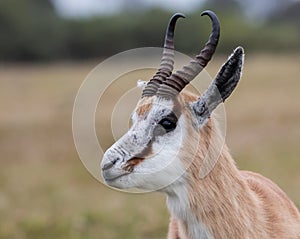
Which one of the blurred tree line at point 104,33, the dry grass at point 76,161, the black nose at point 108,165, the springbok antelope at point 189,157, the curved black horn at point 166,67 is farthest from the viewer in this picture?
the blurred tree line at point 104,33

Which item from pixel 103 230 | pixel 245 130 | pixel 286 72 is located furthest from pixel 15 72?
pixel 103 230

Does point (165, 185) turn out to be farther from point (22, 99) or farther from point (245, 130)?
point (22, 99)

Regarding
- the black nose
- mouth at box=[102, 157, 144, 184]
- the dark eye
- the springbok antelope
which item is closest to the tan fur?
the springbok antelope

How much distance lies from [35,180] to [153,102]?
345 inches

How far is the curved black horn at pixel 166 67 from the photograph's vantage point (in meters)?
5.54

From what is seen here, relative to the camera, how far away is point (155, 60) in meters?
34.1

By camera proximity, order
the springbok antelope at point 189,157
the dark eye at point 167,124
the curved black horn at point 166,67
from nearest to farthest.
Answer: the springbok antelope at point 189,157 < the dark eye at point 167,124 < the curved black horn at point 166,67

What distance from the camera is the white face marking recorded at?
5090mm

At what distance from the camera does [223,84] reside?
205 inches

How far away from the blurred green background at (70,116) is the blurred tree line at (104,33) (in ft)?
0.25

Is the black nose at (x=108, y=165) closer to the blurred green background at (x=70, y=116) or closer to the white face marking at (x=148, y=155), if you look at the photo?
the white face marking at (x=148, y=155)

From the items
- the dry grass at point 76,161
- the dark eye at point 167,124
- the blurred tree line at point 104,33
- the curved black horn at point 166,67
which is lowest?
the blurred tree line at point 104,33

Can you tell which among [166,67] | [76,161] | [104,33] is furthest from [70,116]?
[104,33]

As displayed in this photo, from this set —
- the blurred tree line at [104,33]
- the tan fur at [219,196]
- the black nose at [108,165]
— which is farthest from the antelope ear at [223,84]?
the blurred tree line at [104,33]
